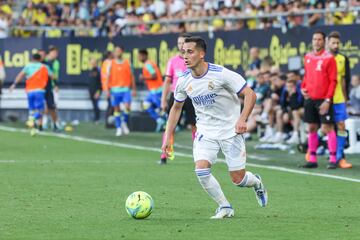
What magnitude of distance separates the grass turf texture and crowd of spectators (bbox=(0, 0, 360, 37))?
23.5 ft

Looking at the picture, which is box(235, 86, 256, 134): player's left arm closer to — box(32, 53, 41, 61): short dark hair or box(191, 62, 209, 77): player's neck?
box(191, 62, 209, 77): player's neck

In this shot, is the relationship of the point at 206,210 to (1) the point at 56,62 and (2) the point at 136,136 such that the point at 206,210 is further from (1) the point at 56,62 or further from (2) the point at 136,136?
(1) the point at 56,62

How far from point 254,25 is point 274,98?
4.59 metres

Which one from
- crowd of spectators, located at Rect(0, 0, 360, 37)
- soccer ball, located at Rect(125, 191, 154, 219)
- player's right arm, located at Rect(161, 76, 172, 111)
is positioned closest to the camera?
soccer ball, located at Rect(125, 191, 154, 219)

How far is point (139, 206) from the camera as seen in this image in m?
12.0

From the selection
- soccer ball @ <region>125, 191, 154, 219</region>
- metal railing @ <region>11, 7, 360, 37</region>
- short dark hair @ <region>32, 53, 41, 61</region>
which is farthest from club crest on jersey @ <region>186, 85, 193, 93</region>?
short dark hair @ <region>32, 53, 41, 61</region>

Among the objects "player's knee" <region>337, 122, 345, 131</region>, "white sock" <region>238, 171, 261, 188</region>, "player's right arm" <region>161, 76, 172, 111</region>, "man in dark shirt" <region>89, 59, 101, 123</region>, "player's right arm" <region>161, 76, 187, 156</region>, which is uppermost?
"player's right arm" <region>161, 76, 187, 156</region>

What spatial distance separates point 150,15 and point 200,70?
22.9 meters

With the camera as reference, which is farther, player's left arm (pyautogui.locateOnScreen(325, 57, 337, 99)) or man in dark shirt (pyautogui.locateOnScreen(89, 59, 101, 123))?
man in dark shirt (pyautogui.locateOnScreen(89, 59, 101, 123))

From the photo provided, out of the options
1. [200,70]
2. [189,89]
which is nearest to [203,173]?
[189,89]

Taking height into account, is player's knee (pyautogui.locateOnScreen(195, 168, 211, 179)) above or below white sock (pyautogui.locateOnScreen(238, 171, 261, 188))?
above

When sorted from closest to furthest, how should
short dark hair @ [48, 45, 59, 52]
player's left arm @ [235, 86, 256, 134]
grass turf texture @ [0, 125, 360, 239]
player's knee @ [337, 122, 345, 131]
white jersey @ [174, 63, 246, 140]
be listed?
grass turf texture @ [0, 125, 360, 239]
player's left arm @ [235, 86, 256, 134]
white jersey @ [174, 63, 246, 140]
player's knee @ [337, 122, 345, 131]
short dark hair @ [48, 45, 59, 52]

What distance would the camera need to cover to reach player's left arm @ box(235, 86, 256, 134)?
11703 millimetres

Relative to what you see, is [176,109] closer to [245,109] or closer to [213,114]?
[213,114]
